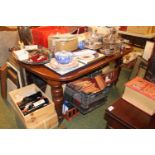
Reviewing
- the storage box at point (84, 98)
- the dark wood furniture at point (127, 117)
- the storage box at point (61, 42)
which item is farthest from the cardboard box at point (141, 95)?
the storage box at point (61, 42)

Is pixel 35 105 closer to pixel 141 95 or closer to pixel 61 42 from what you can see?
pixel 61 42

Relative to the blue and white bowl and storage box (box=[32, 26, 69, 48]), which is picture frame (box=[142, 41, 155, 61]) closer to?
storage box (box=[32, 26, 69, 48])

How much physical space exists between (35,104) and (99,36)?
0.93 m

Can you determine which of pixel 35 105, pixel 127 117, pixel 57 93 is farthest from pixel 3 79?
pixel 127 117

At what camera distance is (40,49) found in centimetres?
156

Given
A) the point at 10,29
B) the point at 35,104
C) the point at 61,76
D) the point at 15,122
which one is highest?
the point at 10,29

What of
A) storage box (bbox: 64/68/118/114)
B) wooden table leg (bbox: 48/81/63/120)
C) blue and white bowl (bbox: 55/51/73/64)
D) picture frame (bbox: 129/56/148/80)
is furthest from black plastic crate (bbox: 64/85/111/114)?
picture frame (bbox: 129/56/148/80)

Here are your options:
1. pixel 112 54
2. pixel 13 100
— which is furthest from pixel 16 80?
pixel 112 54

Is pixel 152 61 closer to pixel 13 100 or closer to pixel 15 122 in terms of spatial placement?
pixel 13 100

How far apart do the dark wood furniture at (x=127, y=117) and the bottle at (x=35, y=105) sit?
22.3 inches

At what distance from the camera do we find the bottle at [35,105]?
144 cm

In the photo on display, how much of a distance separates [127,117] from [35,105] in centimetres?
78

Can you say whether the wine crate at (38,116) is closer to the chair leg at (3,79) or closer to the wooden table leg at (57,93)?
the wooden table leg at (57,93)

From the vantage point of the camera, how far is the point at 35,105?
1.48 metres
